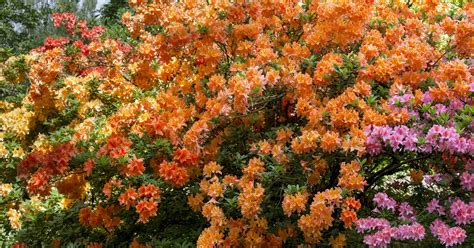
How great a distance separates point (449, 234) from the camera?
280 cm

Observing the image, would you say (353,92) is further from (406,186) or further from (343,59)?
(406,186)

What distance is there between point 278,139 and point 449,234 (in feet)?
3.40

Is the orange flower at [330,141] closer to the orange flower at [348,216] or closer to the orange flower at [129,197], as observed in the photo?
the orange flower at [348,216]

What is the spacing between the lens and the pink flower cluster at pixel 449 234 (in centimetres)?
278

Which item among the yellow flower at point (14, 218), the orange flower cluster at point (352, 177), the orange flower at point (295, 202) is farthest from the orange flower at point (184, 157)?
the yellow flower at point (14, 218)

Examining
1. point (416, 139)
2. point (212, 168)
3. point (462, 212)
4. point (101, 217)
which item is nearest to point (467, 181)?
point (462, 212)

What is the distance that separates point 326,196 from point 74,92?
9.39 ft

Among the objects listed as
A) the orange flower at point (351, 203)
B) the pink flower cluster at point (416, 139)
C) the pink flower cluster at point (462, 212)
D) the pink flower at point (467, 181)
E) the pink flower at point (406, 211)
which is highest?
the pink flower cluster at point (416, 139)

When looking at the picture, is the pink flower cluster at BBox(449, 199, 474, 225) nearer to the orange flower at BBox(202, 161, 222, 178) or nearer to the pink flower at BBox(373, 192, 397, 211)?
the pink flower at BBox(373, 192, 397, 211)

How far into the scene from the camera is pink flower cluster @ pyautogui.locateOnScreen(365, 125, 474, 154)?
8.80 feet

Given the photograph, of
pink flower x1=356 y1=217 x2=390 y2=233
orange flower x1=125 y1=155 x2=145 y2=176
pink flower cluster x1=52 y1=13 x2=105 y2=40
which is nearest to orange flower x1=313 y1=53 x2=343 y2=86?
pink flower x1=356 y1=217 x2=390 y2=233

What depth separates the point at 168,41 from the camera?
3895 millimetres

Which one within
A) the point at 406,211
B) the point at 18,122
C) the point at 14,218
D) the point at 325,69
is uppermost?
the point at 325,69

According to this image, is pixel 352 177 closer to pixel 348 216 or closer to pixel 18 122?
pixel 348 216
